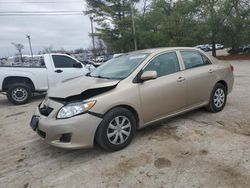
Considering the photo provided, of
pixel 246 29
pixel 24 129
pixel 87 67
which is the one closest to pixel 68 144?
pixel 24 129

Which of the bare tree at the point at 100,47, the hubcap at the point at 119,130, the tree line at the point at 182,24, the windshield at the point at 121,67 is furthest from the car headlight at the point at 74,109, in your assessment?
the bare tree at the point at 100,47

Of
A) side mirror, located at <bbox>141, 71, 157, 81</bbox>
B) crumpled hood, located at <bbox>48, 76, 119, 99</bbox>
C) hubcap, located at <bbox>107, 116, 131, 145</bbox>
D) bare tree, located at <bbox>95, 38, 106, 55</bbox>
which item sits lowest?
hubcap, located at <bbox>107, 116, 131, 145</bbox>

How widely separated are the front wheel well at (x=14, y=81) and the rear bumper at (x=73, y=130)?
5.13m

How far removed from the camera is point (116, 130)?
3826mm

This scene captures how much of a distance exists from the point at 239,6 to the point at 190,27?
4.80 m

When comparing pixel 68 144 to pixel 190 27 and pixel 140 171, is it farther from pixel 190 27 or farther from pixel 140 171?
pixel 190 27

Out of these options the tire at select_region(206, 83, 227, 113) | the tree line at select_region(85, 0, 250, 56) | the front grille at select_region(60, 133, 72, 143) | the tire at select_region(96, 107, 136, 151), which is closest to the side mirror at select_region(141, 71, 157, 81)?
the tire at select_region(96, 107, 136, 151)

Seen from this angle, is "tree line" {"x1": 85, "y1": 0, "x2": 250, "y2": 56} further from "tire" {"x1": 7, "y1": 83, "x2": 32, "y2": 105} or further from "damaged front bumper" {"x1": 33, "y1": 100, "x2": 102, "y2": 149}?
"damaged front bumper" {"x1": 33, "y1": 100, "x2": 102, "y2": 149}

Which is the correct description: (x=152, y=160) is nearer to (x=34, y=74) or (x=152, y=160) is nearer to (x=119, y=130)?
(x=119, y=130)

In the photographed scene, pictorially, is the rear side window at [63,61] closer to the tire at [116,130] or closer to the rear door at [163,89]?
the rear door at [163,89]

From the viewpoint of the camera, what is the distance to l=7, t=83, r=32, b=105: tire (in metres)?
8.10

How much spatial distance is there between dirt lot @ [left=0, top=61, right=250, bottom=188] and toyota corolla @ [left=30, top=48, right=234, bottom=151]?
0.31 meters

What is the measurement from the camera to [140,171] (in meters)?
3.30

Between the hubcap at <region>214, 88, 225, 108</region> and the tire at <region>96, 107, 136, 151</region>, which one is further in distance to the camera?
the hubcap at <region>214, 88, 225, 108</region>
